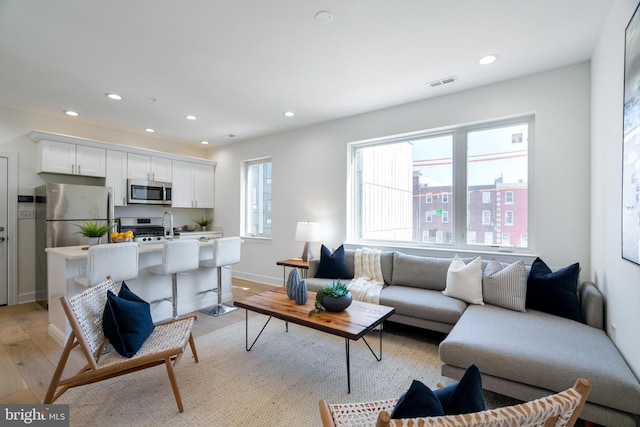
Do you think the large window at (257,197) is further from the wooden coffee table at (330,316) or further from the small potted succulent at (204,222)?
the wooden coffee table at (330,316)

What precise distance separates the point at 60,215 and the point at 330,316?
4058mm

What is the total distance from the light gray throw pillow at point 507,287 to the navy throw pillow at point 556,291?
92mm

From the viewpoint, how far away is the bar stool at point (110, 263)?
2.54m

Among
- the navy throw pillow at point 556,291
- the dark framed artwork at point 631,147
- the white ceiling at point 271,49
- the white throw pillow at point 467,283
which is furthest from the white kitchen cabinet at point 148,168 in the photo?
the dark framed artwork at point 631,147

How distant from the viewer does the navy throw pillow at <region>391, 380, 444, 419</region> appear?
0.83 m

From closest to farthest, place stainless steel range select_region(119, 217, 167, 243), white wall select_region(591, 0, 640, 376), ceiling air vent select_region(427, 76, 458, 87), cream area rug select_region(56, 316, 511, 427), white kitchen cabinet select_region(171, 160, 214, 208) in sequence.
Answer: white wall select_region(591, 0, 640, 376) < cream area rug select_region(56, 316, 511, 427) < ceiling air vent select_region(427, 76, 458, 87) < stainless steel range select_region(119, 217, 167, 243) < white kitchen cabinet select_region(171, 160, 214, 208)

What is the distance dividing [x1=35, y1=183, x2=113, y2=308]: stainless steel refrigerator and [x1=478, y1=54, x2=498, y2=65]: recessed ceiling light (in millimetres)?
5247

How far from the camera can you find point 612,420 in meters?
1.49

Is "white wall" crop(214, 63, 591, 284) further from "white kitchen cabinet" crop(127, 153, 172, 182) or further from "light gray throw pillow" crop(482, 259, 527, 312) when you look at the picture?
"white kitchen cabinet" crop(127, 153, 172, 182)

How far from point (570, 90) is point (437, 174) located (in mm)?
1468

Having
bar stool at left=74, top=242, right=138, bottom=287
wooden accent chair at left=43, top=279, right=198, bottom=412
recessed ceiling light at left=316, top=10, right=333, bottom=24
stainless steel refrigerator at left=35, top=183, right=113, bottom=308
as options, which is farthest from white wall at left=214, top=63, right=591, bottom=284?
wooden accent chair at left=43, top=279, right=198, bottom=412

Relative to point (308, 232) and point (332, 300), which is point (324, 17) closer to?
point (332, 300)

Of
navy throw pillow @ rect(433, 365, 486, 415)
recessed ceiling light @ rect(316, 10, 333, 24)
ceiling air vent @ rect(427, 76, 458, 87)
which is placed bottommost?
navy throw pillow @ rect(433, 365, 486, 415)

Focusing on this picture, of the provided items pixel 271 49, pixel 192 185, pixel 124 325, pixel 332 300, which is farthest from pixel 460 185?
pixel 192 185
